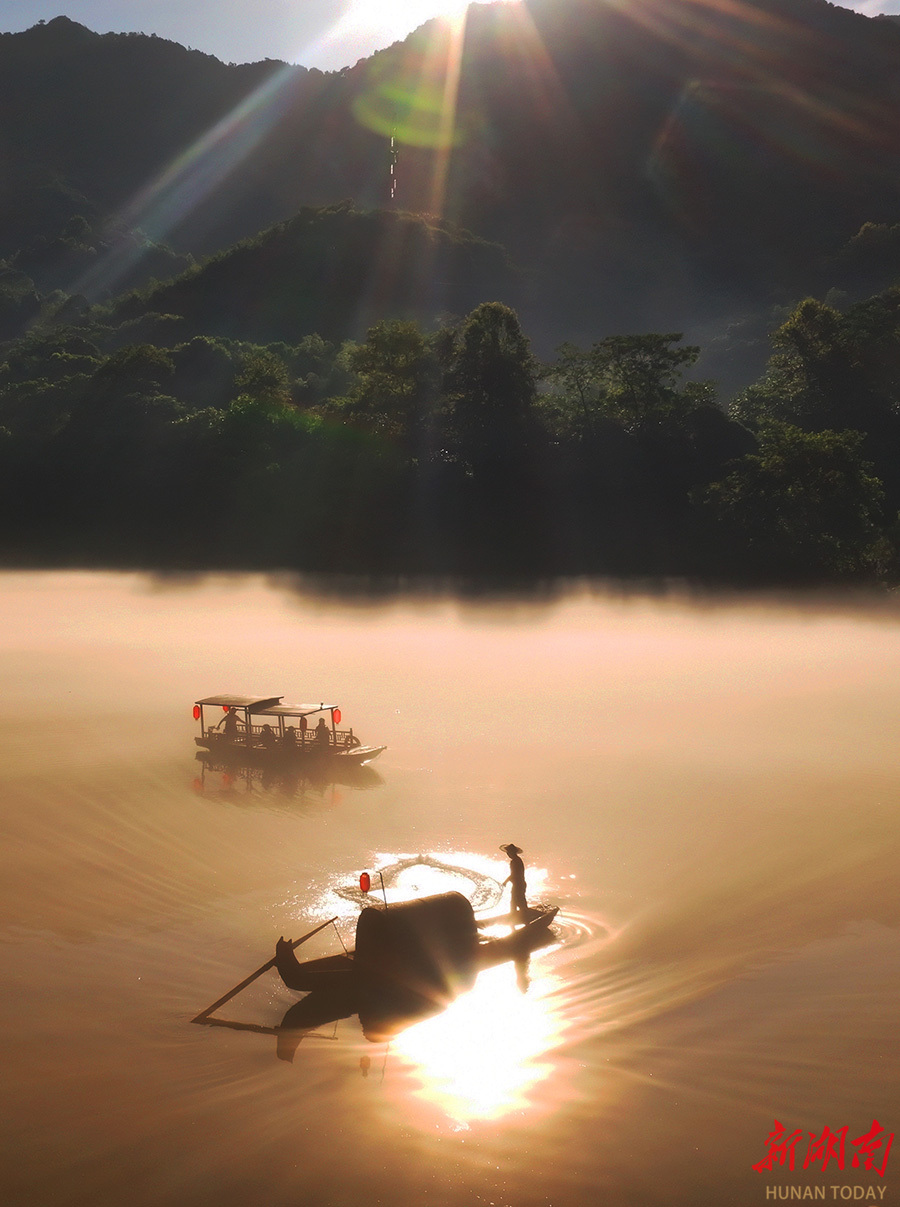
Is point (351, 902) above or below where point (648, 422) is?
below

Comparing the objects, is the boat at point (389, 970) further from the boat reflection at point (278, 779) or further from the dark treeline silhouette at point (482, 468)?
the dark treeline silhouette at point (482, 468)

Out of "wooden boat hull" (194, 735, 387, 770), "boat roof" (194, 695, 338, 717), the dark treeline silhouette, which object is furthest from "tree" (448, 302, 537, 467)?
"wooden boat hull" (194, 735, 387, 770)

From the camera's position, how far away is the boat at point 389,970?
19000 millimetres

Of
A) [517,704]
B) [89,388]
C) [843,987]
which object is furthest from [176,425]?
[843,987]

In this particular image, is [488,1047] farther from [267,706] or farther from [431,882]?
[267,706]

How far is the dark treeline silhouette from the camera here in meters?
83.2

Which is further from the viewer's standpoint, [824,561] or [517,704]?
[824,561]

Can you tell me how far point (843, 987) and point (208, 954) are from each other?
12.8 m

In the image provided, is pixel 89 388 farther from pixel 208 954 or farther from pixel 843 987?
A: pixel 843 987

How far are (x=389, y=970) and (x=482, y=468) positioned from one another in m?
69.1

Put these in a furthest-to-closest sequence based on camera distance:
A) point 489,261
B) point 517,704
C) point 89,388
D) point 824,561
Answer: point 489,261
point 89,388
point 824,561
point 517,704

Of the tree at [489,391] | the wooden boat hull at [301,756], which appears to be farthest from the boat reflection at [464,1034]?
the tree at [489,391]

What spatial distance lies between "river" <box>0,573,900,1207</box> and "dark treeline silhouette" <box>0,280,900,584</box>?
32.7 m

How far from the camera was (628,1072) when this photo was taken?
1673 centimetres
